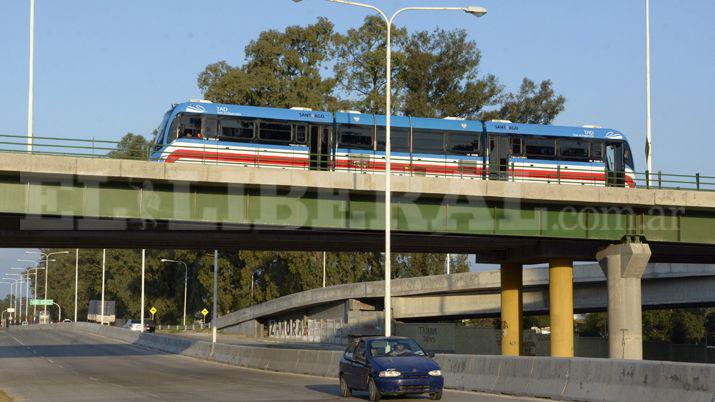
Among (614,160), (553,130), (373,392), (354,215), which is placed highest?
(553,130)

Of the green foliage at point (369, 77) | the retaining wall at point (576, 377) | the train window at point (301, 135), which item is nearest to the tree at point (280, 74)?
the green foliage at point (369, 77)

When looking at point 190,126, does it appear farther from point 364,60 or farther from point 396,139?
point 364,60

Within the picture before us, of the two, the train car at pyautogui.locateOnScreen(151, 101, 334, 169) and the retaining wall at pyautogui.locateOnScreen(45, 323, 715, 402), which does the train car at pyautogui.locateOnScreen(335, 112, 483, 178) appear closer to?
the train car at pyautogui.locateOnScreen(151, 101, 334, 169)

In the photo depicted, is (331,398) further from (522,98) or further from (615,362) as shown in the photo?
(522,98)

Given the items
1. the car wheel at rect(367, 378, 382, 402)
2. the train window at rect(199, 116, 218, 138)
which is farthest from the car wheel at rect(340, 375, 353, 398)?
the train window at rect(199, 116, 218, 138)

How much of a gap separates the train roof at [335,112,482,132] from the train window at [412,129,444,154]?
26 cm

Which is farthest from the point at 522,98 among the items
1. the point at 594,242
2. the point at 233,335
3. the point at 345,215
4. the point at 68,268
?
the point at 68,268

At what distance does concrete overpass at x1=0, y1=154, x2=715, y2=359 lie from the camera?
108ft

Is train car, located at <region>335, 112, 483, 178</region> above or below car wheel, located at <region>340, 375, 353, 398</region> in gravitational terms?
above

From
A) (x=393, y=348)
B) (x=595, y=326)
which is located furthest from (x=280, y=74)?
(x=393, y=348)

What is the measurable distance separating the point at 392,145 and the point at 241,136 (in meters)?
6.57

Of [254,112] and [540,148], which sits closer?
[254,112]

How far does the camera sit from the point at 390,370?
72.5 ft

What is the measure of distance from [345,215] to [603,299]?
33.4 meters
